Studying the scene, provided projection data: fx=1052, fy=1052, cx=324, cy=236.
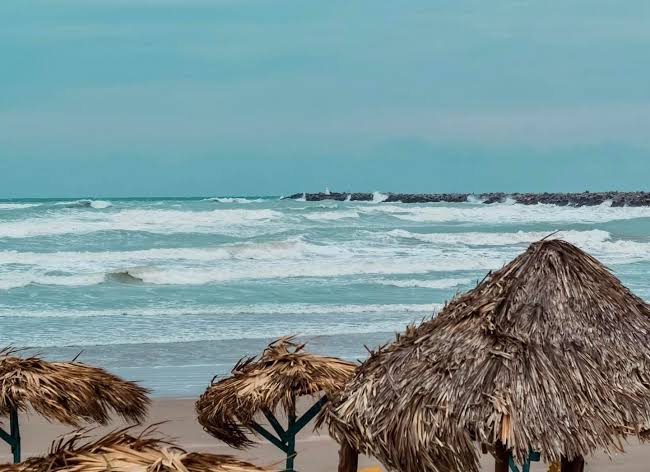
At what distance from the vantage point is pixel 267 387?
6.09 meters

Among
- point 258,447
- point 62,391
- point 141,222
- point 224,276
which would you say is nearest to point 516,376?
point 62,391

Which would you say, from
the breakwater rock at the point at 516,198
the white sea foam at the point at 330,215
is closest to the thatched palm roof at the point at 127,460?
the white sea foam at the point at 330,215

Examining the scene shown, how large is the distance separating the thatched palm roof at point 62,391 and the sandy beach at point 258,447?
1614mm

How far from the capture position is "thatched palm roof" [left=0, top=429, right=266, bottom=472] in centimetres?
262

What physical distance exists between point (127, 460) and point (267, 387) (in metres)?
3.39

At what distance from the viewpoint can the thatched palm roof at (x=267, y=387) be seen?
19.9 ft

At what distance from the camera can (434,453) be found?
4.68 metres

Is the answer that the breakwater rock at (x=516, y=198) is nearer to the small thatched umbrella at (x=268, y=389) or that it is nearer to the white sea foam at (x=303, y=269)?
the white sea foam at (x=303, y=269)

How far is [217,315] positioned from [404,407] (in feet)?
42.5

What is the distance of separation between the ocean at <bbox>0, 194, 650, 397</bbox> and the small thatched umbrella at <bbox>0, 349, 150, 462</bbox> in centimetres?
422

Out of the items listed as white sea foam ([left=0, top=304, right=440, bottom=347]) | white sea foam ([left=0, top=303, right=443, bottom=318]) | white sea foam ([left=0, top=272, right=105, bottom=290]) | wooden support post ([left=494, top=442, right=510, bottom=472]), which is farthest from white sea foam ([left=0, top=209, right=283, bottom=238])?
wooden support post ([left=494, top=442, right=510, bottom=472])

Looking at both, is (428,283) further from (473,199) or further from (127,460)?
(473,199)

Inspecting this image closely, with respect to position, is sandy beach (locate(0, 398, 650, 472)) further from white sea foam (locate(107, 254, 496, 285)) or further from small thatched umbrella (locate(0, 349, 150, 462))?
white sea foam (locate(107, 254, 496, 285))

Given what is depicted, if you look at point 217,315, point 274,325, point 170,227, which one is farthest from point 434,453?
point 170,227
